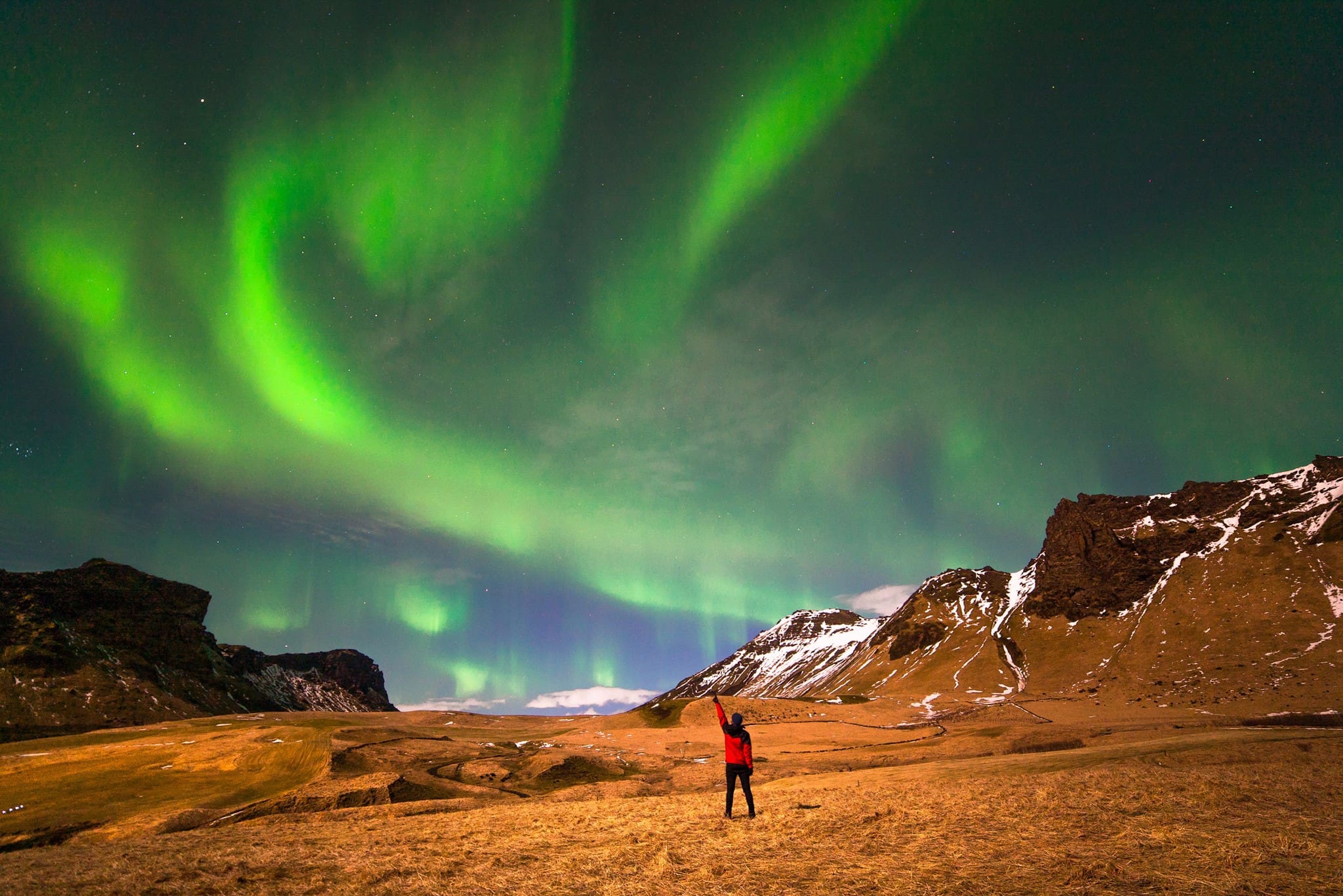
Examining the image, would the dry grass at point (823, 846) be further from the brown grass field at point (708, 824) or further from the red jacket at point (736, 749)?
the red jacket at point (736, 749)

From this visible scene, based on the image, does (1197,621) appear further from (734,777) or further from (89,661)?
(89,661)

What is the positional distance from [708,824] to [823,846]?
4.65 meters

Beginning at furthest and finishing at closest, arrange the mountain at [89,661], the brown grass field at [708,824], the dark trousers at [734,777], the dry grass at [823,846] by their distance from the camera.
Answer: the mountain at [89,661]
the dark trousers at [734,777]
the brown grass field at [708,824]
the dry grass at [823,846]

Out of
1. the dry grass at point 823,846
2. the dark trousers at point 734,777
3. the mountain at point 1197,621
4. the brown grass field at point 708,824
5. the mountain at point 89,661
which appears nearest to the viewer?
the dry grass at point 823,846

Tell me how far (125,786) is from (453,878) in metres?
34.0

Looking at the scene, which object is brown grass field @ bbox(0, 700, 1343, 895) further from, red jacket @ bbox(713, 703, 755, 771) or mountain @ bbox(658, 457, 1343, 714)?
mountain @ bbox(658, 457, 1343, 714)

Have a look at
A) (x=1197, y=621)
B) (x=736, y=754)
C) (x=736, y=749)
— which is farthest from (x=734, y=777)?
(x=1197, y=621)

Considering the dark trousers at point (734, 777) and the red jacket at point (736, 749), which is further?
the red jacket at point (736, 749)

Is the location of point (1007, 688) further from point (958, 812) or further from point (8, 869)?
point (8, 869)

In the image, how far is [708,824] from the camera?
17.9m

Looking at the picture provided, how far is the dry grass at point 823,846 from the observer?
11.4 metres

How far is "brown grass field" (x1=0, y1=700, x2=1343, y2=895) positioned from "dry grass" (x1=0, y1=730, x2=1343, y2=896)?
9 cm

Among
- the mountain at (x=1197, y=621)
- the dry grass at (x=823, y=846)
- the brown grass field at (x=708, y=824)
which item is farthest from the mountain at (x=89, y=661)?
the mountain at (x=1197, y=621)

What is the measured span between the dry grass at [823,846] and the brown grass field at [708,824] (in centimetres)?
9
